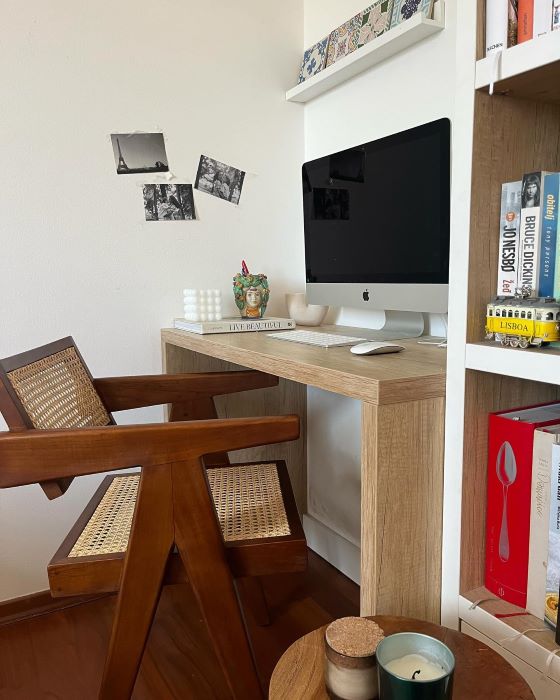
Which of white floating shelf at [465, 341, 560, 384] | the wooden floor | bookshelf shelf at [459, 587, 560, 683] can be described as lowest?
the wooden floor

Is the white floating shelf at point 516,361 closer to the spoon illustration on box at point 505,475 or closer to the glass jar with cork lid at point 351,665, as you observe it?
the spoon illustration on box at point 505,475

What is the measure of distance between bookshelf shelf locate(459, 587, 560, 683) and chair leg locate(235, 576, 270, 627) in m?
0.76

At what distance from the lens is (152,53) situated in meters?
1.74

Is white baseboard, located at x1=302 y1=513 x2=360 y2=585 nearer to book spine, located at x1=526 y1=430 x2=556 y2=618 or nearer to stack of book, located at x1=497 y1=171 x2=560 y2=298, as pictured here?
book spine, located at x1=526 y1=430 x2=556 y2=618

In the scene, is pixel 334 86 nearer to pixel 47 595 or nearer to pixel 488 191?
pixel 488 191

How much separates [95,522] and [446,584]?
0.68m

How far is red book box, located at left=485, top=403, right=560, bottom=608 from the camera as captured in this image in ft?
2.81

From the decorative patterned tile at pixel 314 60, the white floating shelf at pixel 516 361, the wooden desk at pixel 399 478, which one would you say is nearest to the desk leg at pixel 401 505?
the wooden desk at pixel 399 478

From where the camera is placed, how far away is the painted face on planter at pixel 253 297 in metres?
1.78

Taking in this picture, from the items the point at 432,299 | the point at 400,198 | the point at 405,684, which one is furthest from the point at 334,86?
the point at 405,684

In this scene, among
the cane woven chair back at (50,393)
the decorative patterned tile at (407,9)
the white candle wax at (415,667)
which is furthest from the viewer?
the decorative patterned tile at (407,9)

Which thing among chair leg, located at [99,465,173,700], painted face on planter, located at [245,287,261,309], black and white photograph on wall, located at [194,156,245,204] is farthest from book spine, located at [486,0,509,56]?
black and white photograph on wall, located at [194,156,245,204]

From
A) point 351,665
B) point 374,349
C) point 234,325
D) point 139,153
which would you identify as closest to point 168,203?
point 139,153

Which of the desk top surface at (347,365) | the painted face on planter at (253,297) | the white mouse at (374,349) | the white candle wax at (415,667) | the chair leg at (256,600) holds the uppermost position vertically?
the painted face on planter at (253,297)
